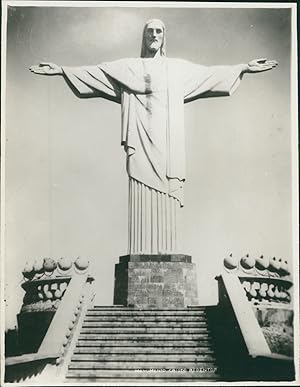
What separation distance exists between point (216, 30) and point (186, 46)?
3.17ft

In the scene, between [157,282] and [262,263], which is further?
[157,282]

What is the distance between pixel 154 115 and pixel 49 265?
4.23 metres

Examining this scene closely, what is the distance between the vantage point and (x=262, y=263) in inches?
449

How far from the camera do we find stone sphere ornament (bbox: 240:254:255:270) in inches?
448

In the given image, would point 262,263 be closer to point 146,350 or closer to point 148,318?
point 148,318

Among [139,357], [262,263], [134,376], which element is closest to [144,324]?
[139,357]

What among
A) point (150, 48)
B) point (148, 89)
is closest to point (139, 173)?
point (148, 89)

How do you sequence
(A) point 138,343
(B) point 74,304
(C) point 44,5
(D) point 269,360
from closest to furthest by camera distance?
1. (D) point 269,360
2. (A) point 138,343
3. (B) point 74,304
4. (C) point 44,5

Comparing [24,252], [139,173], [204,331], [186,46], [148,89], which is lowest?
[204,331]

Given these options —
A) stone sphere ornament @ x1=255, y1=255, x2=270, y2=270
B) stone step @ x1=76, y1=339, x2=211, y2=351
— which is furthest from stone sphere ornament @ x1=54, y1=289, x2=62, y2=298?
stone sphere ornament @ x1=255, y1=255, x2=270, y2=270

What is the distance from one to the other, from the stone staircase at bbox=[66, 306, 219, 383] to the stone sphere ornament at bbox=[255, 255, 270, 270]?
5.65 feet

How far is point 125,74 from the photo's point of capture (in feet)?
41.9

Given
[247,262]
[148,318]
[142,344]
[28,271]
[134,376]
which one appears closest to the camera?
[134,376]

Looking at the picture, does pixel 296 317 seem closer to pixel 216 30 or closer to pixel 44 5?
pixel 216 30
